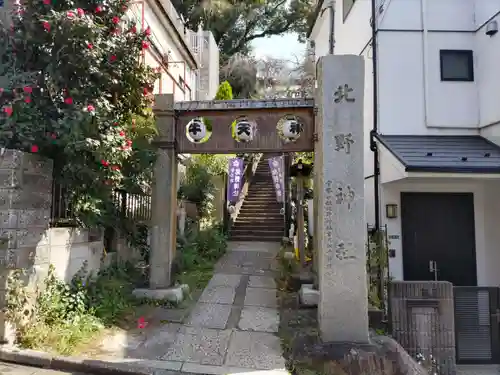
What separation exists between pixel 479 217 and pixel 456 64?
4.06m

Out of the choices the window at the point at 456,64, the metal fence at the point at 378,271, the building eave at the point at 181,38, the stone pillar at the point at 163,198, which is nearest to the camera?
the metal fence at the point at 378,271

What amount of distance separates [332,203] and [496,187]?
5.93 metres

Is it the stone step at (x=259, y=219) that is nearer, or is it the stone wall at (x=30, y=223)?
the stone wall at (x=30, y=223)

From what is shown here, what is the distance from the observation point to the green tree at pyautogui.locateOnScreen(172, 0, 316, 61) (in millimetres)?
24031

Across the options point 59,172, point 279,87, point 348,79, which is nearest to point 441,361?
point 348,79

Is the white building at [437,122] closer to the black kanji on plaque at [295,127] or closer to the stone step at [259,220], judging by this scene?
the black kanji on plaque at [295,127]

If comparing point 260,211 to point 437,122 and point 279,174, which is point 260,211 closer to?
point 279,174

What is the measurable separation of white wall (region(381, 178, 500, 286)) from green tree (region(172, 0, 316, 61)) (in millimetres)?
19217

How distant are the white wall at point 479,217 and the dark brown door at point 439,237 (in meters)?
0.13

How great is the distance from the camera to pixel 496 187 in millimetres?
9305

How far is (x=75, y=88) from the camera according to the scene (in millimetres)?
6039

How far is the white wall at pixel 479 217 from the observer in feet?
30.3

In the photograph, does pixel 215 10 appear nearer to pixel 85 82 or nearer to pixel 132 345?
pixel 85 82

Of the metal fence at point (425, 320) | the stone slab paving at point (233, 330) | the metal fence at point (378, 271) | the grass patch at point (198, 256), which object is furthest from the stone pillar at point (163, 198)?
the metal fence at point (425, 320)
